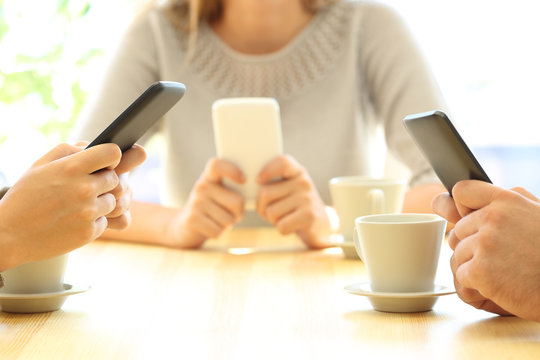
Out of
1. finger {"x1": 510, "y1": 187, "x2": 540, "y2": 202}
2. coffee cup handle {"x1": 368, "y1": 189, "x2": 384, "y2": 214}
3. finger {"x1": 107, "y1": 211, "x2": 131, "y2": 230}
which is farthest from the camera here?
coffee cup handle {"x1": 368, "y1": 189, "x2": 384, "y2": 214}

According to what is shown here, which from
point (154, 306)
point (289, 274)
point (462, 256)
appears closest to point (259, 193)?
point (289, 274)

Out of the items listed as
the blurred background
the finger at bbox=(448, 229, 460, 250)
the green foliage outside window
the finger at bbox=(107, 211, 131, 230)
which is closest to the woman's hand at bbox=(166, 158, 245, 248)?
the finger at bbox=(107, 211, 131, 230)

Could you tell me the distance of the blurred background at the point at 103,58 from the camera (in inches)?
130

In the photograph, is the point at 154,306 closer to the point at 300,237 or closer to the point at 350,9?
the point at 300,237

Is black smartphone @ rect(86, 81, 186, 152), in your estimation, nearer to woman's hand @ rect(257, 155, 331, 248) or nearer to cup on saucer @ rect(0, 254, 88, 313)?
cup on saucer @ rect(0, 254, 88, 313)

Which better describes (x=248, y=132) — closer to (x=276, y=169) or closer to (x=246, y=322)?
(x=276, y=169)

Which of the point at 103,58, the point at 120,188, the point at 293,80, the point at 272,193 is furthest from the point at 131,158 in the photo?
the point at 103,58

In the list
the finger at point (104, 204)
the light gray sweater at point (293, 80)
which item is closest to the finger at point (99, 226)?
the finger at point (104, 204)

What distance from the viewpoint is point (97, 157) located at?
2.85ft

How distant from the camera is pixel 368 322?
84cm

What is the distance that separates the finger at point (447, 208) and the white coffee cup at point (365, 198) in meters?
0.36

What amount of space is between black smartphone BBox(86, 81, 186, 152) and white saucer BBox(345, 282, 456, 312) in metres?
0.31

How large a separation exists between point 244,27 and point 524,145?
7.13 feet

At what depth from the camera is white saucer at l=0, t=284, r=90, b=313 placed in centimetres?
90
